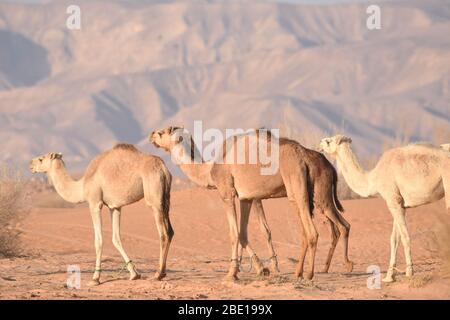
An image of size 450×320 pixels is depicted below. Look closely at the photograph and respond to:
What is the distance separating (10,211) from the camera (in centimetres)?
2159

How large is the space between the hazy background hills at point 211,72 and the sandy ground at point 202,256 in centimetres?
6514

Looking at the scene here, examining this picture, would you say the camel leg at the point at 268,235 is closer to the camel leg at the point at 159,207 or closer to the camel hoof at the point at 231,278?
the camel hoof at the point at 231,278

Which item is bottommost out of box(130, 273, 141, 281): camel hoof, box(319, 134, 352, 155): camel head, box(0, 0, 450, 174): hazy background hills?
box(130, 273, 141, 281): camel hoof

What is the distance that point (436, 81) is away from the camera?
132750mm

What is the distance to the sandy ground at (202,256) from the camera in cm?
1429

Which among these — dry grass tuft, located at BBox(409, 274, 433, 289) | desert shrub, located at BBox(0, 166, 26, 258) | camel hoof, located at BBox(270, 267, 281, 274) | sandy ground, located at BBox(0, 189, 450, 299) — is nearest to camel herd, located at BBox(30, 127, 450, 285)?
camel hoof, located at BBox(270, 267, 281, 274)

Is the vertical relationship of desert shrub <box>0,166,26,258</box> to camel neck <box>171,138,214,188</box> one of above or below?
below

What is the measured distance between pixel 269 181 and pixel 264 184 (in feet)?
0.28

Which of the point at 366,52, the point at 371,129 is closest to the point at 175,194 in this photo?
the point at 371,129

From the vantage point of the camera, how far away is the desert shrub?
67.9ft

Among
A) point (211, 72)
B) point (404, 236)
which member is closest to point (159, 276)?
point (404, 236)

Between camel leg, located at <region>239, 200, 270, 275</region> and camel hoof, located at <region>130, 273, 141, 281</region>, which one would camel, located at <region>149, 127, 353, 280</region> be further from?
camel hoof, located at <region>130, 273, 141, 281</region>

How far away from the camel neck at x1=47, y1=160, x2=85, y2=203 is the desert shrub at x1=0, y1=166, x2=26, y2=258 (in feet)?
13.6

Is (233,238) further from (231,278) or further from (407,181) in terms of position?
(407,181)
